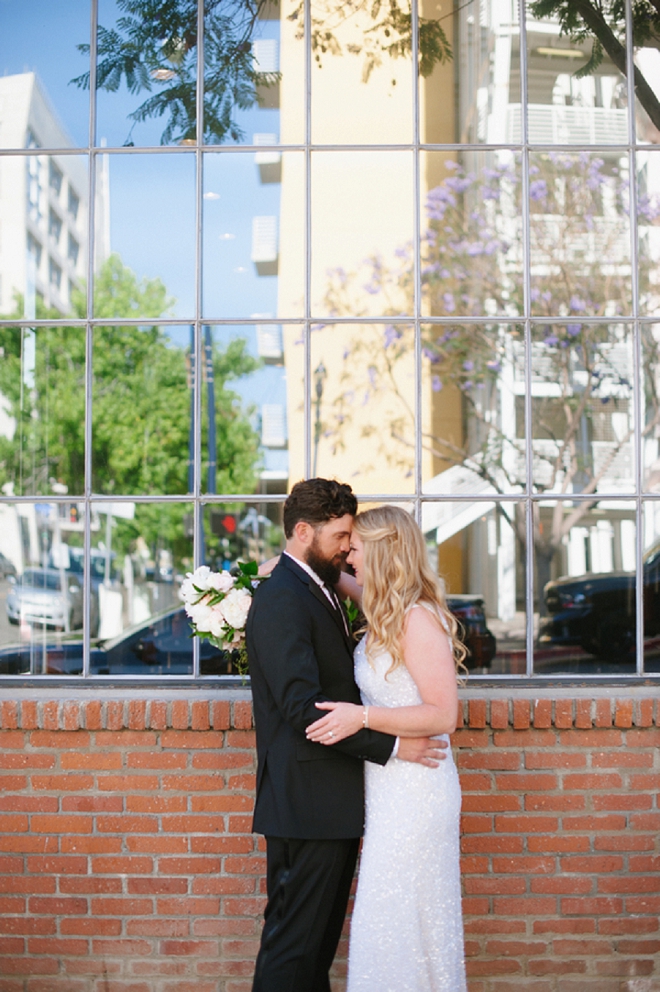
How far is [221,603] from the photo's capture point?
316 cm

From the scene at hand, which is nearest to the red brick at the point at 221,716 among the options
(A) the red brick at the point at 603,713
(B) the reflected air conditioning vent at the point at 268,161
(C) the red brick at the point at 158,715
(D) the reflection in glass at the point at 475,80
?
(C) the red brick at the point at 158,715

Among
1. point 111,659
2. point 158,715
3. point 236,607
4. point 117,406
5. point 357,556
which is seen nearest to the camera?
point 357,556

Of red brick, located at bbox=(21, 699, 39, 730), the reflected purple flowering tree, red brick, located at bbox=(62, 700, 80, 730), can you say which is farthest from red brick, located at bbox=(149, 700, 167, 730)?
the reflected purple flowering tree

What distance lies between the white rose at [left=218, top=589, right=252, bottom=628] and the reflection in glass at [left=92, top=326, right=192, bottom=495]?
1.15 meters

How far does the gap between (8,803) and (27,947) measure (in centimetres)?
55

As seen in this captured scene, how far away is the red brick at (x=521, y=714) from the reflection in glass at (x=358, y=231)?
1653mm

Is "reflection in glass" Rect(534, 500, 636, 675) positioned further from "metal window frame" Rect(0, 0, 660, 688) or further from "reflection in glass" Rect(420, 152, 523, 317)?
"reflection in glass" Rect(420, 152, 523, 317)

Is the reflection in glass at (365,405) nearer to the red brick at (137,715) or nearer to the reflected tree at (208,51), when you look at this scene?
the reflected tree at (208,51)

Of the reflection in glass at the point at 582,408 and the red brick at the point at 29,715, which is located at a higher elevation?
the reflection in glass at the point at 582,408

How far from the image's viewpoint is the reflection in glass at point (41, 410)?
13.1ft

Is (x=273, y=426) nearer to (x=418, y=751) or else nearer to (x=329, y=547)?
(x=329, y=547)

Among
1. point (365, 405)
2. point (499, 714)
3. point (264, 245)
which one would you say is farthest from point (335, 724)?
point (264, 245)

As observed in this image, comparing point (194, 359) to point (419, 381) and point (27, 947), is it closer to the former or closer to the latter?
point (419, 381)

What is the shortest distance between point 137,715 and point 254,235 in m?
2.14
